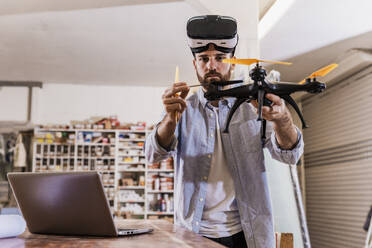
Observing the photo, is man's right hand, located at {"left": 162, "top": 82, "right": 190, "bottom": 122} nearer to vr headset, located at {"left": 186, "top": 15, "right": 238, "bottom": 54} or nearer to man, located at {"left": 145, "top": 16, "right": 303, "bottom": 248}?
man, located at {"left": 145, "top": 16, "right": 303, "bottom": 248}

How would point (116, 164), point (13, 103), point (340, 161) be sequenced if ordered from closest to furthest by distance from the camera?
1. point (340, 161)
2. point (116, 164)
3. point (13, 103)

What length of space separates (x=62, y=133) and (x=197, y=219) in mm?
6344

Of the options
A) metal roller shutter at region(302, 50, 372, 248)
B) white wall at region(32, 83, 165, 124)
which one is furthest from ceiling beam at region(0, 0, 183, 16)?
white wall at region(32, 83, 165, 124)

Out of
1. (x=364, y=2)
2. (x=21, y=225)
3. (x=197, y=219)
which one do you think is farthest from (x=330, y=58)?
(x=21, y=225)

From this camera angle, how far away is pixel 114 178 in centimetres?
714

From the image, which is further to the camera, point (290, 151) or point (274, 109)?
point (290, 151)

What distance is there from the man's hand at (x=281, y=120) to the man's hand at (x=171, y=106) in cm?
25

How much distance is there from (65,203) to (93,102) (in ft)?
22.8

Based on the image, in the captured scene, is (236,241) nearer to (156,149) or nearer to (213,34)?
(156,149)

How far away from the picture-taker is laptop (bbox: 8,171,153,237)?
0.95 meters

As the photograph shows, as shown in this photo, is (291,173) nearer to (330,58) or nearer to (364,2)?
(364,2)

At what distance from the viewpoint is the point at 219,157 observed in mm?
1523

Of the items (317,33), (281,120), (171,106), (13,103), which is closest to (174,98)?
(171,106)

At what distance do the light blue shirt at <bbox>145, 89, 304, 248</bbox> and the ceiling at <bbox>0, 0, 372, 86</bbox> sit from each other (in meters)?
2.00
